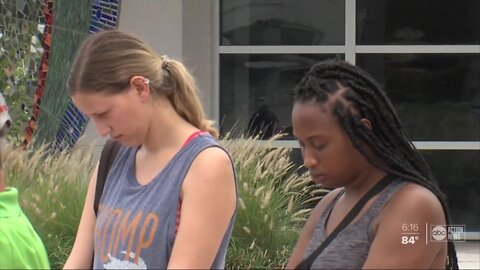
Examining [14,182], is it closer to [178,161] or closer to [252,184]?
[252,184]

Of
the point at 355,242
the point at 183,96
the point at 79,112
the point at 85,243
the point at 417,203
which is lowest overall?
the point at 79,112

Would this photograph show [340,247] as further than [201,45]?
No

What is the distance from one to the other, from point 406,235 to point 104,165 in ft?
3.43

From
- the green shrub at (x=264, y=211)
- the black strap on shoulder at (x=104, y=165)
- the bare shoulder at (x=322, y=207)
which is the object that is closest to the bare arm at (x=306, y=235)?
the bare shoulder at (x=322, y=207)

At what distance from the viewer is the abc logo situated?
2.20 metres

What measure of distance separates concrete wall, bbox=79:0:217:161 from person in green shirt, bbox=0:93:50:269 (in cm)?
639

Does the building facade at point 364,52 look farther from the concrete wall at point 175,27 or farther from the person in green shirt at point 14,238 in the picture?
the person in green shirt at point 14,238

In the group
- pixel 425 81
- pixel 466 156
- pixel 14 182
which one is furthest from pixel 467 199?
pixel 14 182

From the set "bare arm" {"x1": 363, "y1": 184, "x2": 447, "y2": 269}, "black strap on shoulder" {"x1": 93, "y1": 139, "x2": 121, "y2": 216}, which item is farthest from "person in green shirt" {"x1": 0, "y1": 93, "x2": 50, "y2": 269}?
"bare arm" {"x1": 363, "y1": 184, "x2": 447, "y2": 269}

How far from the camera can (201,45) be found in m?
9.23

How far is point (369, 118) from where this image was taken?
231 cm

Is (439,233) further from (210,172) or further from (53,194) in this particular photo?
(53,194)

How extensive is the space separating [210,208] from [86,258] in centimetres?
51

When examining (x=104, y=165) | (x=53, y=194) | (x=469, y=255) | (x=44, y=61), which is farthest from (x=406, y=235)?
(x=44, y=61)
